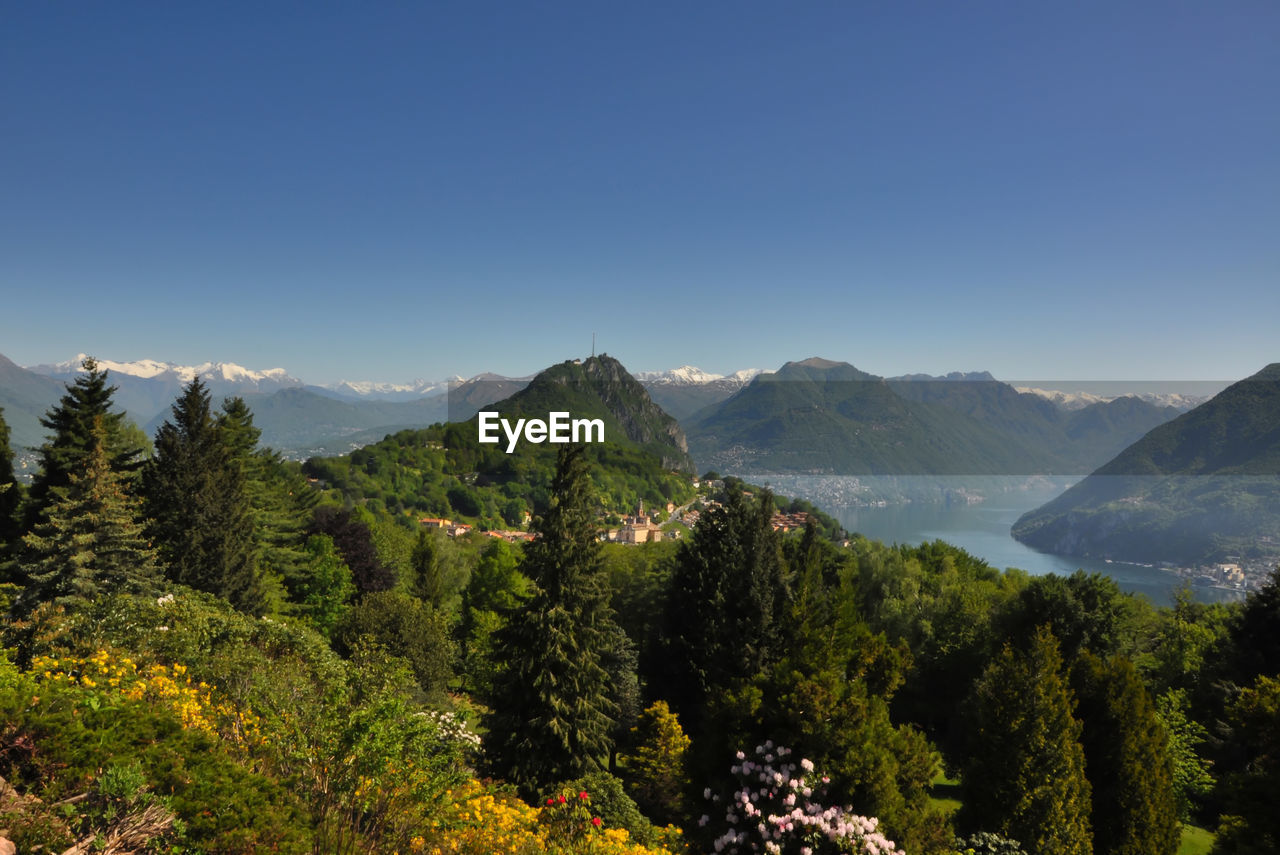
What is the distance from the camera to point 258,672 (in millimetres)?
11633

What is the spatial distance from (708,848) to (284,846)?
35.6 feet

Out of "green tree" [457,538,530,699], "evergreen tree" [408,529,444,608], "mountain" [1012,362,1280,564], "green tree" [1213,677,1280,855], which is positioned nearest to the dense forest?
"green tree" [1213,677,1280,855]

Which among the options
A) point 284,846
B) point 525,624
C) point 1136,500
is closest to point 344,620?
point 525,624

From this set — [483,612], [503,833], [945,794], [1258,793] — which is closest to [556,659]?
[503,833]

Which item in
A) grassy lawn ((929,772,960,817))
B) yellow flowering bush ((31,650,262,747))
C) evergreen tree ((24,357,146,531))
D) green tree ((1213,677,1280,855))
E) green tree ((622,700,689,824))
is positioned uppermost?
evergreen tree ((24,357,146,531))

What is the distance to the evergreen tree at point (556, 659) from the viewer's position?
1677cm

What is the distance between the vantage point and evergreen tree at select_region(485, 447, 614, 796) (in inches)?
660

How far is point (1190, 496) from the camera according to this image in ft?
487

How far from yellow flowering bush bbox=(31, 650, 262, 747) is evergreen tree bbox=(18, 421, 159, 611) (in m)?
6.39

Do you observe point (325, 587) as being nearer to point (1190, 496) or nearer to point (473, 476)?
point (473, 476)

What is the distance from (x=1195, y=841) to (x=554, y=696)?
Result: 20.7 metres

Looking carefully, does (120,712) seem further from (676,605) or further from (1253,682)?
(1253,682)

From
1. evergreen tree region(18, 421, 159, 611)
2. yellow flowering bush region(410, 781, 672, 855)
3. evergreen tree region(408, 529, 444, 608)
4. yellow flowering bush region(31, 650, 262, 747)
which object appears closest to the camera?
yellow flowering bush region(410, 781, 672, 855)

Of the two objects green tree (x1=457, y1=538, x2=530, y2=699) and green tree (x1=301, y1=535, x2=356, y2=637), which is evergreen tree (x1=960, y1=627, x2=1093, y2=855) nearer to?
green tree (x1=457, y1=538, x2=530, y2=699)
